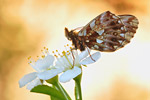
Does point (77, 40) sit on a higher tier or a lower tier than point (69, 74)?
higher

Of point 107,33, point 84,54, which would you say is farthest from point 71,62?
point 107,33

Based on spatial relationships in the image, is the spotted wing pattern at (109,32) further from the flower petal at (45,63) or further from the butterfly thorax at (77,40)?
the flower petal at (45,63)

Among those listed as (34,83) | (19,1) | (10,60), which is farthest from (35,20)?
(34,83)

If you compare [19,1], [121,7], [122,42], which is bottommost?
[122,42]

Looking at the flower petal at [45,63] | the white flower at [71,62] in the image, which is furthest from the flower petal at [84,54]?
the flower petal at [45,63]

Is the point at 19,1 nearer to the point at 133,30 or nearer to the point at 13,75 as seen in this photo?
the point at 13,75

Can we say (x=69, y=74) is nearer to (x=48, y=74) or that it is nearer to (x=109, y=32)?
(x=48, y=74)
